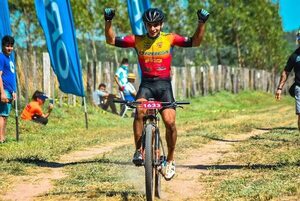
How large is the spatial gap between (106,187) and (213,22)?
42029 mm

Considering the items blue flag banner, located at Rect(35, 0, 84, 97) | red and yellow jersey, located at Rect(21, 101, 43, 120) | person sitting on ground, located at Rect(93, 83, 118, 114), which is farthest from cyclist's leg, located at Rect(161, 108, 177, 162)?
person sitting on ground, located at Rect(93, 83, 118, 114)

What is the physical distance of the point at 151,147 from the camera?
6.25m

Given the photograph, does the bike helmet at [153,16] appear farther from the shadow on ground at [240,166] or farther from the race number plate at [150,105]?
the shadow on ground at [240,166]

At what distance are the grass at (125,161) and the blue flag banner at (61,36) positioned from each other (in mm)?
1649

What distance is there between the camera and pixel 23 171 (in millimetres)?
8711

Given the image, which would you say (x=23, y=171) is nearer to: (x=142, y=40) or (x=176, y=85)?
(x=142, y=40)

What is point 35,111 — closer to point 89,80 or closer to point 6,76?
point 6,76

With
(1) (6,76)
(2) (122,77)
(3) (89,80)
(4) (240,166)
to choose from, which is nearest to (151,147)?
(4) (240,166)

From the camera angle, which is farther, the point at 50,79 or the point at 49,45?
the point at 50,79

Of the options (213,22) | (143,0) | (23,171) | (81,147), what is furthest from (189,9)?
(23,171)

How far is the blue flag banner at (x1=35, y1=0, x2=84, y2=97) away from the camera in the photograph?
15047mm

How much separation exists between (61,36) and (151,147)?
9.60 m

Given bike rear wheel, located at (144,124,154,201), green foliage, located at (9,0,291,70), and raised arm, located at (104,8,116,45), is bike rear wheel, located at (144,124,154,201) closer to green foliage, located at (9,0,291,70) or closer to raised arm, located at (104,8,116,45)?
raised arm, located at (104,8,116,45)

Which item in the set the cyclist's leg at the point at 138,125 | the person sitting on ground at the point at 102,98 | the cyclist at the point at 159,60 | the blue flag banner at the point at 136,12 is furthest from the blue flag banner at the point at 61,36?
the cyclist's leg at the point at 138,125
